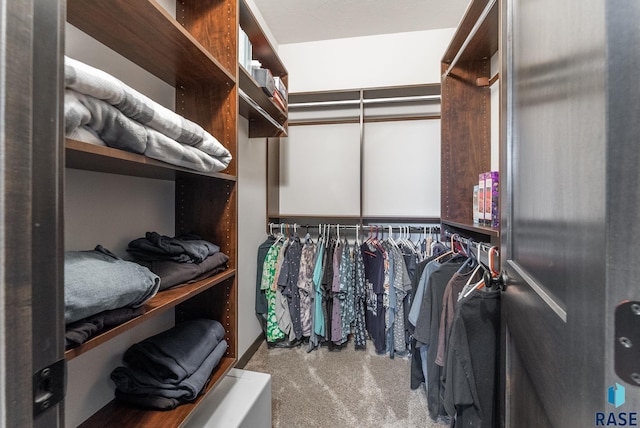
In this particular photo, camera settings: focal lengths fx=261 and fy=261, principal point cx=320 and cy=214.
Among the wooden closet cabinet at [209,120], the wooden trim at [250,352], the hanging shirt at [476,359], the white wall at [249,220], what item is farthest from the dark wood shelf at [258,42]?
the wooden trim at [250,352]

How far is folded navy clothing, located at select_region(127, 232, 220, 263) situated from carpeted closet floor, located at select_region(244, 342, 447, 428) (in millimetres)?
1217

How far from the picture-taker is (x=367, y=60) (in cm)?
248

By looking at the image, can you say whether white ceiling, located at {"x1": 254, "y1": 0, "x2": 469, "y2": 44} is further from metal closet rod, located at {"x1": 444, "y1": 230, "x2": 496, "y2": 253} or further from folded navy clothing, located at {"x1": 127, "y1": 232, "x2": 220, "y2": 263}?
folded navy clothing, located at {"x1": 127, "y1": 232, "x2": 220, "y2": 263}

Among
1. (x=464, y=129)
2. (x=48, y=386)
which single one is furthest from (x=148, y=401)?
(x=464, y=129)

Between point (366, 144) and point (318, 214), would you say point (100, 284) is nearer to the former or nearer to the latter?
point (318, 214)

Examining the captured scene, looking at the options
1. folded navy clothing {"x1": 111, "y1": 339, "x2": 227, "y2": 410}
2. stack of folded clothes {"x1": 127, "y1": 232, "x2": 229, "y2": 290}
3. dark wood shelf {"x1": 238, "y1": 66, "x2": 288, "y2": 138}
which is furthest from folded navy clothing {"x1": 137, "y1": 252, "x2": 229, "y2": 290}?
dark wood shelf {"x1": 238, "y1": 66, "x2": 288, "y2": 138}

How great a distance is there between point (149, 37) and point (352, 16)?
1912 mm

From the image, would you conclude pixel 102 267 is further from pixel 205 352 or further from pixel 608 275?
pixel 608 275

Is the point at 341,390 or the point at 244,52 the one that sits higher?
the point at 244,52

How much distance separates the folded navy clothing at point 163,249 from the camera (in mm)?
903

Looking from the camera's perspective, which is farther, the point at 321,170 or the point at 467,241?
the point at 321,170

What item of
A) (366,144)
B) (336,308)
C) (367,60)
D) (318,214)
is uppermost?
(367,60)

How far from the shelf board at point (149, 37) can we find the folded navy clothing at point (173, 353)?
3.35 ft

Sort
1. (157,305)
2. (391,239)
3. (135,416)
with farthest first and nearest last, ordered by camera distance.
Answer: (391,239) → (135,416) → (157,305)
